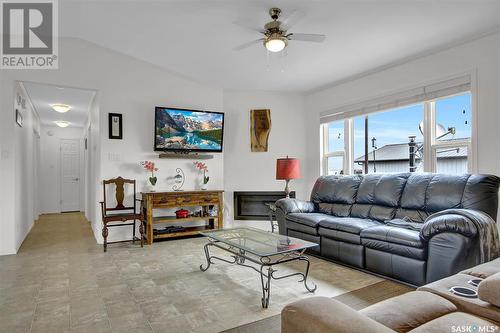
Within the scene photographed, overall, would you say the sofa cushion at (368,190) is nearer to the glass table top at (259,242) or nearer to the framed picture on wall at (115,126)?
the glass table top at (259,242)

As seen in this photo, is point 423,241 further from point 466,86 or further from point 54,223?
point 54,223

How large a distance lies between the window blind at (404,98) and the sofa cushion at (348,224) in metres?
1.75

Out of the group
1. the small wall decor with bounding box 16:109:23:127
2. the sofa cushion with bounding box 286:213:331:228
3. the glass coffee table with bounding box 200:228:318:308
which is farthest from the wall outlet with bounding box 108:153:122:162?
the sofa cushion with bounding box 286:213:331:228

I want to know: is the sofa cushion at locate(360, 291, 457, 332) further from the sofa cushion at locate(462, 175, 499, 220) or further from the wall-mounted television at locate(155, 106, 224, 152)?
the wall-mounted television at locate(155, 106, 224, 152)

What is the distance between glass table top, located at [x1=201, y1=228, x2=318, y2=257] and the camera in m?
2.67

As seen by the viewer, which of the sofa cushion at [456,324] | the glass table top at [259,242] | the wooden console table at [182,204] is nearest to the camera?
the sofa cushion at [456,324]

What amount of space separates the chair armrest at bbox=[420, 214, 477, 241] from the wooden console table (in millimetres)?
3142

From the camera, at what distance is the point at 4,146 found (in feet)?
13.4

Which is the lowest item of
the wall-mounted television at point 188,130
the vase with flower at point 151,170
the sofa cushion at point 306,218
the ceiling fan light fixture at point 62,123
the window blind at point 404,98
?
the sofa cushion at point 306,218

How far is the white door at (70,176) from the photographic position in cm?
830

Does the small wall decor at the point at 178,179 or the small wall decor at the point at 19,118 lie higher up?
the small wall decor at the point at 19,118

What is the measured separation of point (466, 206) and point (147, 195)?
391 centimetres

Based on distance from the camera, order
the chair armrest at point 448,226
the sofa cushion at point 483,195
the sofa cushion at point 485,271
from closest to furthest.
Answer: the sofa cushion at point 485,271
the chair armrest at point 448,226
the sofa cushion at point 483,195

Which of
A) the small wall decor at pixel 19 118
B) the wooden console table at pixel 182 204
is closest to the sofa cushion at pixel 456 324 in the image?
the wooden console table at pixel 182 204
